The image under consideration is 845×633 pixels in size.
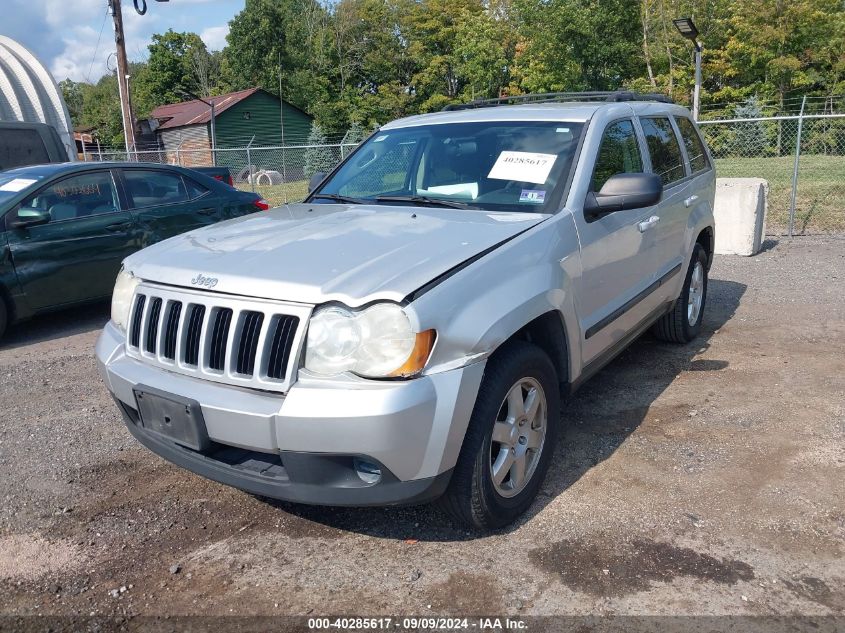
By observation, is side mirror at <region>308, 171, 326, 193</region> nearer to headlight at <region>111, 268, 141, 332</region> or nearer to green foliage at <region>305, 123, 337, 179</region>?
headlight at <region>111, 268, 141, 332</region>

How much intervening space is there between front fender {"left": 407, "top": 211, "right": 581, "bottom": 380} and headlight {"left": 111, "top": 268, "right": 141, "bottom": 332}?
4.69 feet

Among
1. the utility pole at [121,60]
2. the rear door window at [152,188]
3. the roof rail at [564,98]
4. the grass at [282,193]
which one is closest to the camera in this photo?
the roof rail at [564,98]

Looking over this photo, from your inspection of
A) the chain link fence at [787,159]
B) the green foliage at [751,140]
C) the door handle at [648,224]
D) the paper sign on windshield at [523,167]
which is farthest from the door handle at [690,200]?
the green foliage at [751,140]

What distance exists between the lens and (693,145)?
220 inches

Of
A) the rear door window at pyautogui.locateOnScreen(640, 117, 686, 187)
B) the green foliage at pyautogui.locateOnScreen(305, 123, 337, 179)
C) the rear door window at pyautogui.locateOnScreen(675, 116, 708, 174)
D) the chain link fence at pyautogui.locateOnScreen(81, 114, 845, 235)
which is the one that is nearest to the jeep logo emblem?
the rear door window at pyautogui.locateOnScreen(640, 117, 686, 187)

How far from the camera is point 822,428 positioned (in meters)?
4.11

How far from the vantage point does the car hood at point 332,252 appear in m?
2.63

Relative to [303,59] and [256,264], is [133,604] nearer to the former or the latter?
[256,264]

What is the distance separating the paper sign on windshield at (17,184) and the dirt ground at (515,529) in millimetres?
2452

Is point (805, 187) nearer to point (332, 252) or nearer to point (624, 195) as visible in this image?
point (624, 195)

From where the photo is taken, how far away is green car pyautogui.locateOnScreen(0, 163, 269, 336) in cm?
627

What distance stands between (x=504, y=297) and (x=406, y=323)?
536 mm

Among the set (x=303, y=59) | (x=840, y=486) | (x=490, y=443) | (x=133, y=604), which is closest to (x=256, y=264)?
(x=490, y=443)

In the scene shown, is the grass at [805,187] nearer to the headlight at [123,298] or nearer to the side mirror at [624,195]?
the side mirror at [624,195]
